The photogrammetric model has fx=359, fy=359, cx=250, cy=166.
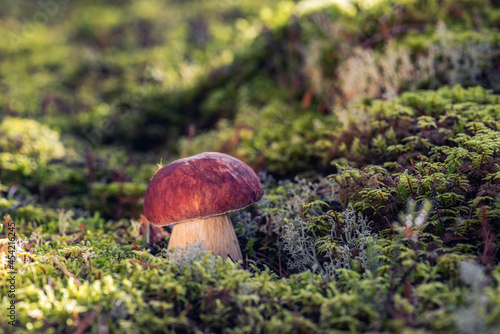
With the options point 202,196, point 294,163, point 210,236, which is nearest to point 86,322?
point 202,196

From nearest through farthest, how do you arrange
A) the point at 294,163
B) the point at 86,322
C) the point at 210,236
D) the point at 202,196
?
1. the point at 86,322
2. the point at 202,196
3. the point at 210,236
4. the point at 294,163

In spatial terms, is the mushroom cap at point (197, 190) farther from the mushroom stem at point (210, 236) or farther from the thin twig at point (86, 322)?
the thin twig at point (86, 322)

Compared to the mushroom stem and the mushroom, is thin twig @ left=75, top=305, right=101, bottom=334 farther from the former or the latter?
the mushroom stem

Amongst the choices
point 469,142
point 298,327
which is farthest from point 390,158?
point 298,327

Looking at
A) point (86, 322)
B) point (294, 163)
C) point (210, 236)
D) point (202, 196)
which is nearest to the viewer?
point (86, 322)

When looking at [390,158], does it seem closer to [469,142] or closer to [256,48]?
[469,142]

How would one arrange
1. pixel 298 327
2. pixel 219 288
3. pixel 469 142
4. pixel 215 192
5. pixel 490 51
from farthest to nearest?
pixel 490 51, pixel 469 142, pixel 215 192, pixel 219 288, pixel 298 327

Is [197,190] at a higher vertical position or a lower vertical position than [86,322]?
Result: higher

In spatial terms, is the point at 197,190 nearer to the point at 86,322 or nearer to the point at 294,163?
the point at 86,322
